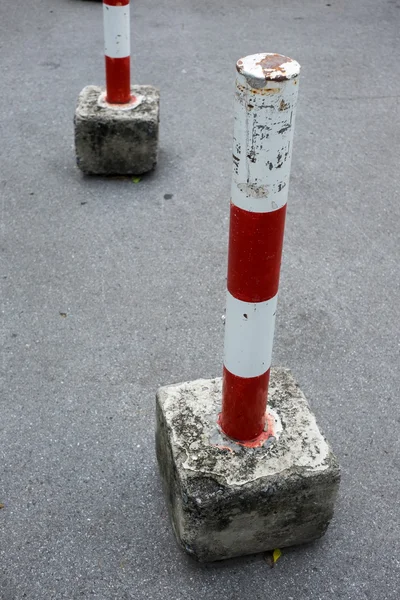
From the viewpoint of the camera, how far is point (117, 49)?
447cm

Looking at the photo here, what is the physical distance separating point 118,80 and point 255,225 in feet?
9.52

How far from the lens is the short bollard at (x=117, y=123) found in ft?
14.9

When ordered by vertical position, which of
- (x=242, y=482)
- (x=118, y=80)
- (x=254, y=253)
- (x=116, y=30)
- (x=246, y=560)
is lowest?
(x=246, y=560)

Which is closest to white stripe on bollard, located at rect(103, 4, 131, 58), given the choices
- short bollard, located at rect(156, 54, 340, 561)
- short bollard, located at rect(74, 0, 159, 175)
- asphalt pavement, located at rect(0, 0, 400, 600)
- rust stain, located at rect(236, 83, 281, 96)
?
short bollard, located at rect(74, 0, 159, 175)

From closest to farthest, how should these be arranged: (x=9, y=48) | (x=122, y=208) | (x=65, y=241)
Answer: (x=65, y=241) < (x=122, y=208) < (x=9, y=48)

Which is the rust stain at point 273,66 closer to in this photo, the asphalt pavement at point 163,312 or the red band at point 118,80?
the asphalt pavement at point 163,312

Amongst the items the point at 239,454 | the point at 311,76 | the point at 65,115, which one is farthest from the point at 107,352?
the point at 311,76

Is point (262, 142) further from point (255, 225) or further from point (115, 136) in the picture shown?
point (115, 136)

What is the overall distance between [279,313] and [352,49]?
4.03 metres

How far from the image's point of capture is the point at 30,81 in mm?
6008

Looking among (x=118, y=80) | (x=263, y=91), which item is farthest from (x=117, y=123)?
(x=263, y=91)

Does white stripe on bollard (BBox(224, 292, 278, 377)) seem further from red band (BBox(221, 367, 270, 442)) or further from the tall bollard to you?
the tall bollard

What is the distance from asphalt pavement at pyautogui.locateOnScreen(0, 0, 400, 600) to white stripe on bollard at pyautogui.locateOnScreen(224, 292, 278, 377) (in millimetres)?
768

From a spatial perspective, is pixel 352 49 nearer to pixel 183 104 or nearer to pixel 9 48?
pixel 183 104
